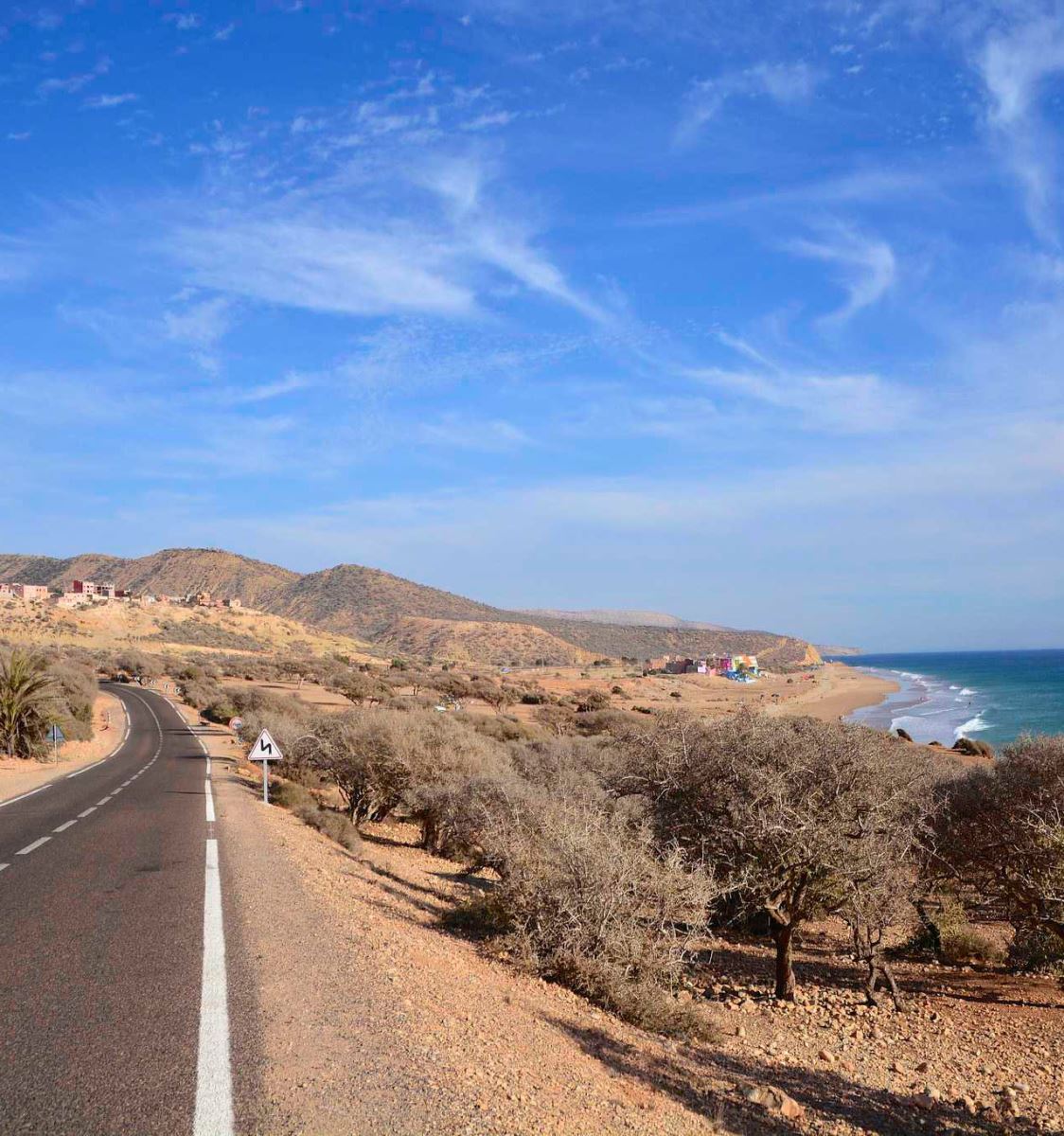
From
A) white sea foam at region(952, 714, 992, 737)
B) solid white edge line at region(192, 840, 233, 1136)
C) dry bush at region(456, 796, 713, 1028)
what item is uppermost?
solid white edge line at region(192, 840, 233, 1136)

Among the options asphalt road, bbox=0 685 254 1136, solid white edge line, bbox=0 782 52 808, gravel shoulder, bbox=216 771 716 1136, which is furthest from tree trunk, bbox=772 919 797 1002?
solid white edge line, bbox=0 782 52 808

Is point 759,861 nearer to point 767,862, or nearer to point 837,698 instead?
point 767,862

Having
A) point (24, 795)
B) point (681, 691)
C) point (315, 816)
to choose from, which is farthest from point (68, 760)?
point (681, 691)

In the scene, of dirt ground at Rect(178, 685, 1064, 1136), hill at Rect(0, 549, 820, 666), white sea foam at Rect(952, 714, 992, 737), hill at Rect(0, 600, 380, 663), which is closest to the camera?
dirt ground at Rect(178, 685, 1064, 1136)

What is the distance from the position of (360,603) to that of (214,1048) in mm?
147499

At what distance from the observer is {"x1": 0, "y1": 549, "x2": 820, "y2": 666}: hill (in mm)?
131625

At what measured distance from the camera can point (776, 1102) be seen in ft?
23.9

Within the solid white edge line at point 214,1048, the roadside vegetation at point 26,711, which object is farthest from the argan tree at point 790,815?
the roadside vegetation at point 26,711

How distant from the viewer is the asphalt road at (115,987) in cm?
448

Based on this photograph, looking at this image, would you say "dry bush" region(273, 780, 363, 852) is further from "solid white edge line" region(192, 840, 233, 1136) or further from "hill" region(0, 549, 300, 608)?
"hill" region(0, 549, 300, 608)

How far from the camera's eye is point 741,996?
37.3ft

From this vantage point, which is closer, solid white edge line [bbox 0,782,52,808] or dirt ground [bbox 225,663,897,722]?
solid white edge line [bbox 0,782,52,808]

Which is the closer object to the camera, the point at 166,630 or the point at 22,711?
the point at 22,711

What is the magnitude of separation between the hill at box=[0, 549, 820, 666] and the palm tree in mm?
87544
